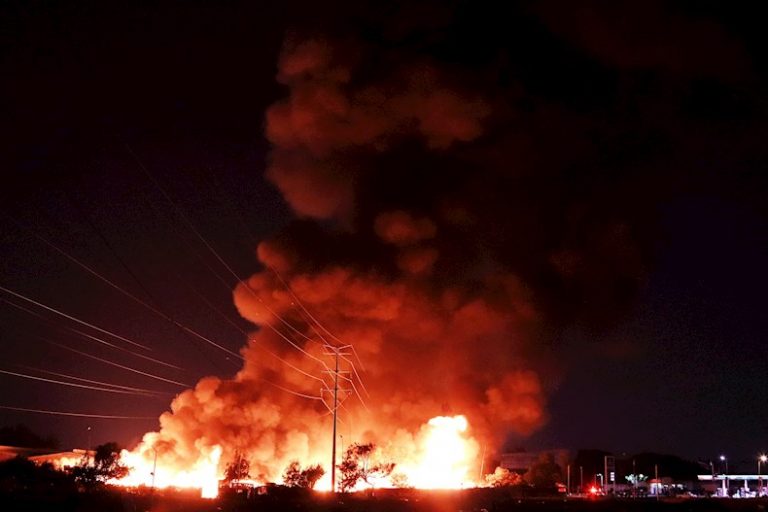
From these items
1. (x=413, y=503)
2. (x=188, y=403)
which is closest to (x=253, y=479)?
(x=188, y=403)

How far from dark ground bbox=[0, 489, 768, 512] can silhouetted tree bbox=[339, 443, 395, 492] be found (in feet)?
25.6

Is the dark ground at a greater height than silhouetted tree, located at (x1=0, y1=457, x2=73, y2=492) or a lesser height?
lesser

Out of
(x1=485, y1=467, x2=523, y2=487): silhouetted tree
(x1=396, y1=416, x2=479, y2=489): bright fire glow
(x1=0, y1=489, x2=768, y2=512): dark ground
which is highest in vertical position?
(x1=396, y1=416, x2=479, y2=489): bright fire glow

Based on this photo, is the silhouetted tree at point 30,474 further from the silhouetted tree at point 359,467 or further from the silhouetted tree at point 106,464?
the silhouetted tree at point 359,467

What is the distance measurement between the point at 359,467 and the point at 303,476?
7490 millimetres

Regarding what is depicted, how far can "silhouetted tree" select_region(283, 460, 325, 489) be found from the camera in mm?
72000

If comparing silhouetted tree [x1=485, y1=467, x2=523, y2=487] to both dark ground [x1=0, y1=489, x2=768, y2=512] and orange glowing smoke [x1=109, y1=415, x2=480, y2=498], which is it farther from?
dark ground [x1=0, y1=489, x2=768, y2=512]

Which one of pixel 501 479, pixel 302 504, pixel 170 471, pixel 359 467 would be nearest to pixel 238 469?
pixel 170 471

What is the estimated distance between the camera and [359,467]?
7875cm

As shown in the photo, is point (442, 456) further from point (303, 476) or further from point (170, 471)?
point (170, 471)

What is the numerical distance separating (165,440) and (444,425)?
2539cm

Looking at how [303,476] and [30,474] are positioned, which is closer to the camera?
[30,474]

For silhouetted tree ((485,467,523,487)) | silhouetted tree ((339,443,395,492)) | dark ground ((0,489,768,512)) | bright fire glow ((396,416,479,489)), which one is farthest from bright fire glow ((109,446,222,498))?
silhouetted tree ((485,467,523,487))

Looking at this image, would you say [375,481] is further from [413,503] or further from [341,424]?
[413,503]
